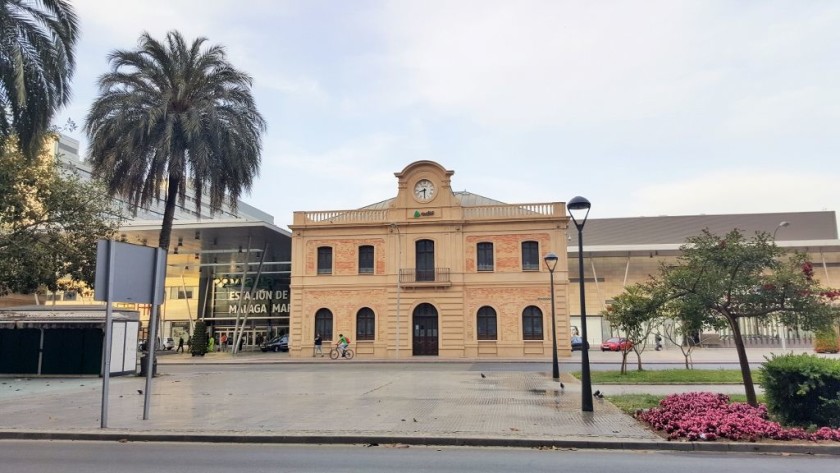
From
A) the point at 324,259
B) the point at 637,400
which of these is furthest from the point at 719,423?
the point at 324,259

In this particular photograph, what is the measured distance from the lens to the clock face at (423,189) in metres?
38.2

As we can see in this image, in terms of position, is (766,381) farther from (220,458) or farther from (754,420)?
(220,458)

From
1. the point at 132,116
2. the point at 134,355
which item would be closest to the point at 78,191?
the point at 132,116

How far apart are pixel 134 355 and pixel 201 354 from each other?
18497mm

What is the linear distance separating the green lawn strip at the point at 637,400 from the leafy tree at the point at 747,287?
190 cm

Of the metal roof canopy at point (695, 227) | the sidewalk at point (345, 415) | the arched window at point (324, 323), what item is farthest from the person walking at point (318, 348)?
the metal roof canopy at point (695, 227)

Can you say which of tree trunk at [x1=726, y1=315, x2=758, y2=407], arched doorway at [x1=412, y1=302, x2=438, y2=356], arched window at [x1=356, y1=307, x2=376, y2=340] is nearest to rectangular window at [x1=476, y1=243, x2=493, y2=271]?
arched doorway at [x1=412, y1=302, x2=438, y2=356]

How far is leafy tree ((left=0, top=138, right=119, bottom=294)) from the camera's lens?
1975 cm

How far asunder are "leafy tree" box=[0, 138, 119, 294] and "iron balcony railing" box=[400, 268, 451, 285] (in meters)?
18.0

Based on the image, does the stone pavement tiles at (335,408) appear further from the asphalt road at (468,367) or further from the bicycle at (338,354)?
the bicycle at (338,354)

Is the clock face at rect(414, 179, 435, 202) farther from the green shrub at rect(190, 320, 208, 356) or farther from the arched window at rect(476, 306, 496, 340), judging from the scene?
the green shrub at rect(190, 320, 208, 356)

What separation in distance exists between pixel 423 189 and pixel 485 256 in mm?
5894

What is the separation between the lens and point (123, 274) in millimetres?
10695

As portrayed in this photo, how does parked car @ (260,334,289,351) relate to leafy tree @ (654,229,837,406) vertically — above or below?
below
